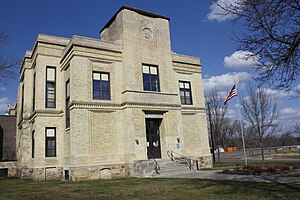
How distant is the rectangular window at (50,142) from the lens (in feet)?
74.3

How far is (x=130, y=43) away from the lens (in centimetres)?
2306

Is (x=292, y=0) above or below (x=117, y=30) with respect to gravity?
below

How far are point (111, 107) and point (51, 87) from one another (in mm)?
6493

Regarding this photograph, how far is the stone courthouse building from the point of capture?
20391 millimetres

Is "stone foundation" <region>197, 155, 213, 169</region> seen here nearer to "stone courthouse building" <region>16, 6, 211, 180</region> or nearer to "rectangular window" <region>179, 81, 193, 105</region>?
"stone courthouse building" <region>16, 6, 211, 180</region>

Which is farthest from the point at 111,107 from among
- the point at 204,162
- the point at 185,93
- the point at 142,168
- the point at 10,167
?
the point at 10,167

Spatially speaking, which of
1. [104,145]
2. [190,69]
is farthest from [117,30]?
[104,145]

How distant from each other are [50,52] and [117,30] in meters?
6.38

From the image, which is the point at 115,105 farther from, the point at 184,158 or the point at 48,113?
the point at 184,158

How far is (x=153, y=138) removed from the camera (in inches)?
899

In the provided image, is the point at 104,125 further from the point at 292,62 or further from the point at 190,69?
the point at 292,62

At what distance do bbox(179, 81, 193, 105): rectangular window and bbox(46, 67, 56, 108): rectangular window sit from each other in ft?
38.8

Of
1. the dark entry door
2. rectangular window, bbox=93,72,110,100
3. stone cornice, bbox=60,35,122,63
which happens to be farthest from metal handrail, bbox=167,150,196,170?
stone cornice, bbox=60,35,122,63

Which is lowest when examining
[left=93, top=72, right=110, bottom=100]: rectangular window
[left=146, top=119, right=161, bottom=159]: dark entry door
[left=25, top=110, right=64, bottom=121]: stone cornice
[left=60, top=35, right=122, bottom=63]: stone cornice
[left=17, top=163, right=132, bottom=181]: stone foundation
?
[left=17, top=163, right=132, bottom=181]: stone foundation
